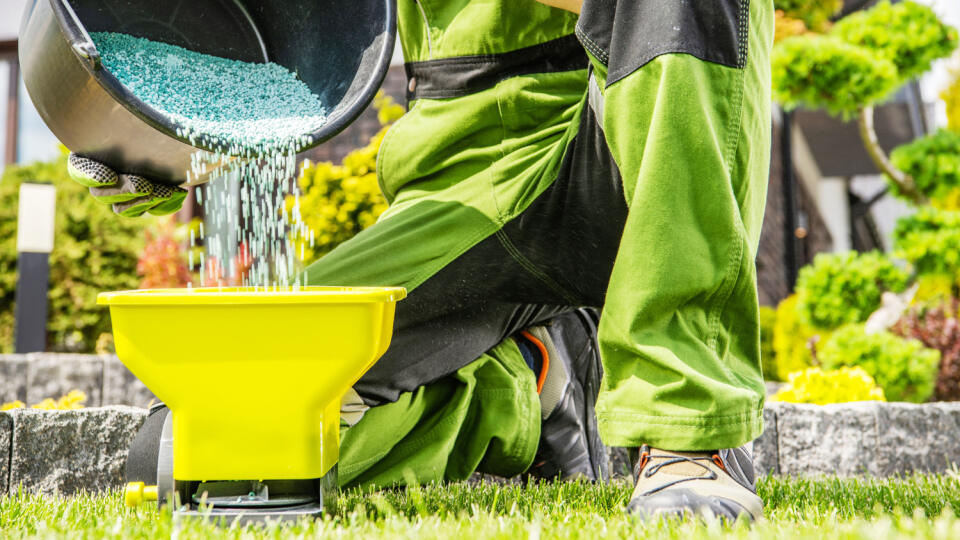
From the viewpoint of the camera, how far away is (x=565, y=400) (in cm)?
221

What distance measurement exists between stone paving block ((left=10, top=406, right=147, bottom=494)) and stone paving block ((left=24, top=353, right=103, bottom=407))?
1734mm

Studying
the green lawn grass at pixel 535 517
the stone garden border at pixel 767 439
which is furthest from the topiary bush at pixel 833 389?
the green lawn grass at pixel 535 517

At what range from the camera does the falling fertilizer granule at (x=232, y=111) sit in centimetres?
161

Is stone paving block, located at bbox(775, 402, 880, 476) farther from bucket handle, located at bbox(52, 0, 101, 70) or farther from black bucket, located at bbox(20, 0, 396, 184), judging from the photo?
bucket handle, located at bbox(52, 0, 101, 70)

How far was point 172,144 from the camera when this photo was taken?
1567mm

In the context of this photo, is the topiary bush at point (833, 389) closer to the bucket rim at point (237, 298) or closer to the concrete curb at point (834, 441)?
the concrete curb at point (834, 441)

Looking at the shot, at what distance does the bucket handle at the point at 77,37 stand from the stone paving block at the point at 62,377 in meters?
2.60

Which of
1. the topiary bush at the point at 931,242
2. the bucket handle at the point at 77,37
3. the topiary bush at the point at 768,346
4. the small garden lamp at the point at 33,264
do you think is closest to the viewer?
the bucket handle at the point at 77,37

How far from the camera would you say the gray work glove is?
5.36ft

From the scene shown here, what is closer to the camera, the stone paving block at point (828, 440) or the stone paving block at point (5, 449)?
the stone paving block at point (5, 449)

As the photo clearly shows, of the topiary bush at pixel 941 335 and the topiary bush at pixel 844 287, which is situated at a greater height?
the topiary bush at pixel 844 287

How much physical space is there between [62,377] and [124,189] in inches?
93.5

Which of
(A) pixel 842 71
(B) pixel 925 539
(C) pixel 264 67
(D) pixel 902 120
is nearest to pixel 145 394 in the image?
(C) pixel 264 67

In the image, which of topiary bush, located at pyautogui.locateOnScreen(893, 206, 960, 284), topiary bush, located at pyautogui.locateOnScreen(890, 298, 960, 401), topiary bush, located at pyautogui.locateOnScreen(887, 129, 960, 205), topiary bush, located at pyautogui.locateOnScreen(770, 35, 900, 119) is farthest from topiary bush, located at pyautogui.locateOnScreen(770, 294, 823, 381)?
topiary bush, located at pyautogui.locateOnScreen(770, 35, 900, 119)
